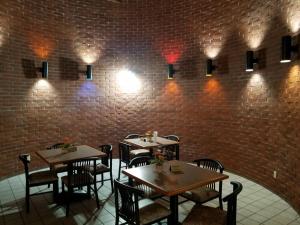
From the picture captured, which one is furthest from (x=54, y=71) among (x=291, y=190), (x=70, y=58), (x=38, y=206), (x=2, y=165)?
(x=291, y=190)

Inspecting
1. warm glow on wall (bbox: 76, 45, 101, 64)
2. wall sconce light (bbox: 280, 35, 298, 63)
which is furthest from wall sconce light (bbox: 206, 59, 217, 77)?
warm glow on wall (bbox: 76, 45, 101, 64)

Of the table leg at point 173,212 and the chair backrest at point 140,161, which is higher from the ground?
the chair backrest at point 140,161

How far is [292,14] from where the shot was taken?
391 cm

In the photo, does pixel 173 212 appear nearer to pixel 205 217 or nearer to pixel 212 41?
pixel 205 217

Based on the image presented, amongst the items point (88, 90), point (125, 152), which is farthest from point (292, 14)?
point (88, 90)

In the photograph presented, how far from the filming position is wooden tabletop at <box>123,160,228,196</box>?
270 cm

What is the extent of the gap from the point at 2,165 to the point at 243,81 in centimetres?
511

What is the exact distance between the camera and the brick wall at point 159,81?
14.7 feet

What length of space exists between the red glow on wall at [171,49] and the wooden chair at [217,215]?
14.4ft

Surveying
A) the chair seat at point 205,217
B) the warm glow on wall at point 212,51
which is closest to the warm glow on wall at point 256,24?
the warm glow on wall at point 212,51

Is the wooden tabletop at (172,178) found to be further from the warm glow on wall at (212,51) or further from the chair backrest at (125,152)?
the warm glow on wall at (212,51)

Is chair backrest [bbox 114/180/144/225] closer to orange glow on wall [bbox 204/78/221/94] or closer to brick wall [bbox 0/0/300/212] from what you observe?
brick wall [bbox 0/0/300/212]

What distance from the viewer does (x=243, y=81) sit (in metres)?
5.26

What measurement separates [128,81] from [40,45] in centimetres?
228
